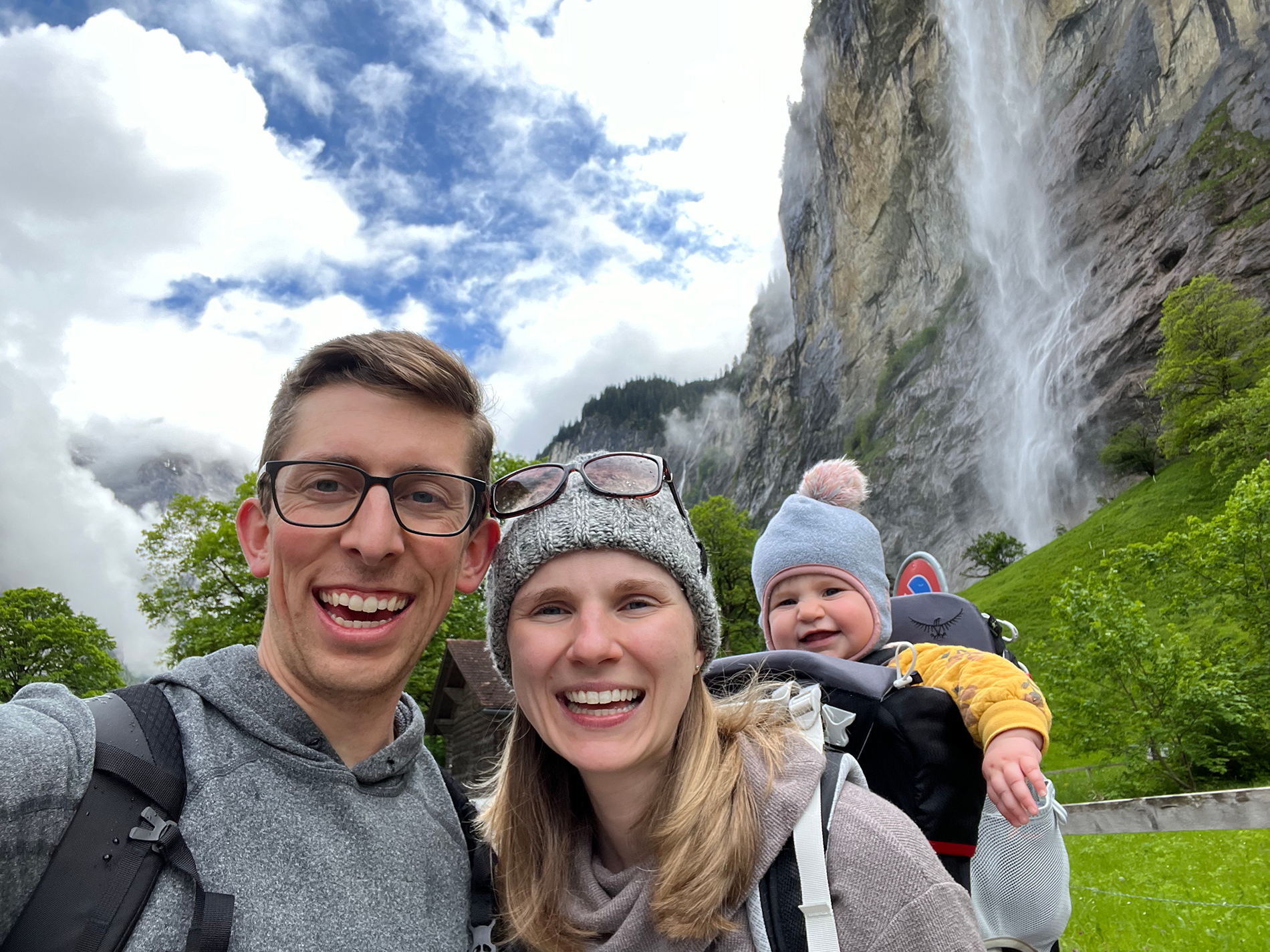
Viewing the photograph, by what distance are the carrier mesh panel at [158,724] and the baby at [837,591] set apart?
242cm

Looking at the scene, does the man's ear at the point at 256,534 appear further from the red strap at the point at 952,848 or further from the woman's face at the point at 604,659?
the red strap at the point at 952,848

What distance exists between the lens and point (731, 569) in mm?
39812

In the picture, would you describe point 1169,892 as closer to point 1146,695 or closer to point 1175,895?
point 1175,895

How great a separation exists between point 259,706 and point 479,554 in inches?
33.2

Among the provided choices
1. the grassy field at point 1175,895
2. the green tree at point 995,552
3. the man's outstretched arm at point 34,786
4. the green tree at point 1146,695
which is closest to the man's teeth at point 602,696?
the man's outstretched arm at point 34,786

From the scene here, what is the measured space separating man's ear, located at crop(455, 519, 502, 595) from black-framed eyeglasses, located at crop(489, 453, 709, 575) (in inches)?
3.3

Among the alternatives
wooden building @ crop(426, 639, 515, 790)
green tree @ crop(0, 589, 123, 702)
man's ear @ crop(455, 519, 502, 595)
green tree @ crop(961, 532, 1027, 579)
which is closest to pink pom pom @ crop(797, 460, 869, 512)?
man's ear @ crop(455, 519, 502, 595)

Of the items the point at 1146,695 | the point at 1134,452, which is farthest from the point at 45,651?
the point at 1134,452

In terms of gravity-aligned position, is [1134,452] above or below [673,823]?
above

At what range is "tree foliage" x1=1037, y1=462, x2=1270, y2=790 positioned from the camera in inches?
575

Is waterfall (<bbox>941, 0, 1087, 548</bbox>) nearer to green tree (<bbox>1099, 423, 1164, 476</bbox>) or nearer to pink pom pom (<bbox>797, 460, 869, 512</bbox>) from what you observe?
green tree (<bbox>1099, 423, 1164, 476</bbox>)

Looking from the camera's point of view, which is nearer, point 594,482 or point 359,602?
point 359,602

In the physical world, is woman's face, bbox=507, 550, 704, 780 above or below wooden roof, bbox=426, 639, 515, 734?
below

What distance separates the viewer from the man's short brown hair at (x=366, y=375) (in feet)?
8.30
